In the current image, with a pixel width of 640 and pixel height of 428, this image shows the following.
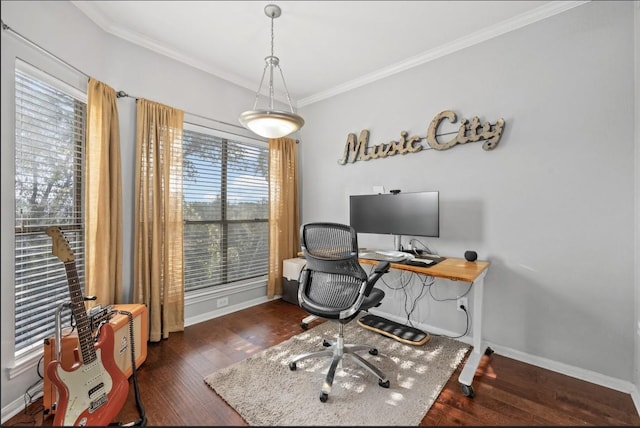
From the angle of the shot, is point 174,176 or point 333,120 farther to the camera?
point 333,120

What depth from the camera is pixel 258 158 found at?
143 inches

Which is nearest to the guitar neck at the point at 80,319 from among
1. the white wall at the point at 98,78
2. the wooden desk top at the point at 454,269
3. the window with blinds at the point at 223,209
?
the white wall at the point at 98,78

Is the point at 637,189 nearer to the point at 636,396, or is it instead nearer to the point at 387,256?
the point at 636,396

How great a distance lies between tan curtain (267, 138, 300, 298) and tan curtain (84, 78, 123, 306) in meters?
1.65

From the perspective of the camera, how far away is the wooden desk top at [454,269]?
75.5 inches

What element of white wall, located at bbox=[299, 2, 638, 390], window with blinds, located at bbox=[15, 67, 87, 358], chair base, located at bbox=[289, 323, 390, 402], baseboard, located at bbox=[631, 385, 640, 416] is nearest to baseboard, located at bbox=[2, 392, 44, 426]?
window with blinds, located at bbox=[15, 67, 87, 358]

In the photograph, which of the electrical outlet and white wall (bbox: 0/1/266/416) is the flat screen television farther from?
white wall (bbox: 0/1/266/416)

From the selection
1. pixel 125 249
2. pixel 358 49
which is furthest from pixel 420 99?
pixel 125 249

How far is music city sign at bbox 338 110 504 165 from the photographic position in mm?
2381

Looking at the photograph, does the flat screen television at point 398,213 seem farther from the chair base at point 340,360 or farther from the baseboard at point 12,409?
the baseboard at point 12,409

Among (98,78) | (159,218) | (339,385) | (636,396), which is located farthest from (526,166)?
(98,78)

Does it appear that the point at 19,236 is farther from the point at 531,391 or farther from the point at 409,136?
the point at 531,391

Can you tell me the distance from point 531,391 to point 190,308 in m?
2.99

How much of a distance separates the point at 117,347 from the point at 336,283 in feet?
5.02
